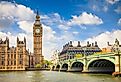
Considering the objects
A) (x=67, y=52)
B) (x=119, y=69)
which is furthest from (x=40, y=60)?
(x=119, y=69)

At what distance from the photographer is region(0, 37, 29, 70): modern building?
116 meters

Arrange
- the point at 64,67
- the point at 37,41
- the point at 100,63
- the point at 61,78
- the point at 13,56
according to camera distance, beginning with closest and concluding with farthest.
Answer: the point at 61,78 < the point at 100,63 < the point at 64,67 < the point at 13,56 < the point at 37,41

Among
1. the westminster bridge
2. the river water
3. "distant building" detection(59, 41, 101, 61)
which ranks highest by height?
"distant building" detection(59, 41, 101, 61)

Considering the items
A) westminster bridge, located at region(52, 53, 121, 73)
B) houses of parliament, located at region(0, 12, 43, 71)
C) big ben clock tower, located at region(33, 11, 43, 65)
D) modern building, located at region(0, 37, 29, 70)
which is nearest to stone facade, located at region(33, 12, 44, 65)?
big ben clock tower, located at region(33, 11, 43, 65)

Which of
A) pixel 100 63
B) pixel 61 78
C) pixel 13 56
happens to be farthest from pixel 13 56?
pixel 61 78

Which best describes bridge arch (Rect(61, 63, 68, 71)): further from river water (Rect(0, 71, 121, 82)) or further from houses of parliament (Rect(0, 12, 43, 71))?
river water (Rect(0, 71, 121, 82))

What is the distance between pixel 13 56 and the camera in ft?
389

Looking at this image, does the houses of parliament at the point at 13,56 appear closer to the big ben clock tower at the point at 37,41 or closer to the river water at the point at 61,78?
the big ben clock tower at the point at 37,41

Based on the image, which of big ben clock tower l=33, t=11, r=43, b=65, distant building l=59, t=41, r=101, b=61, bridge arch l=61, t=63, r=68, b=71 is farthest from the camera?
distant building l=59, t=41, r=101, b=61

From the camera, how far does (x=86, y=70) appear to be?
70438 millimetres

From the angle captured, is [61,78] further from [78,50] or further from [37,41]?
[78,50]

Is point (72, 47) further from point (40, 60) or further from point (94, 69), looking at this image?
point (94, 69)

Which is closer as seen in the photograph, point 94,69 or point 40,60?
point 94,69

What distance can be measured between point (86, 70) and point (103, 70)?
363 centimetres
